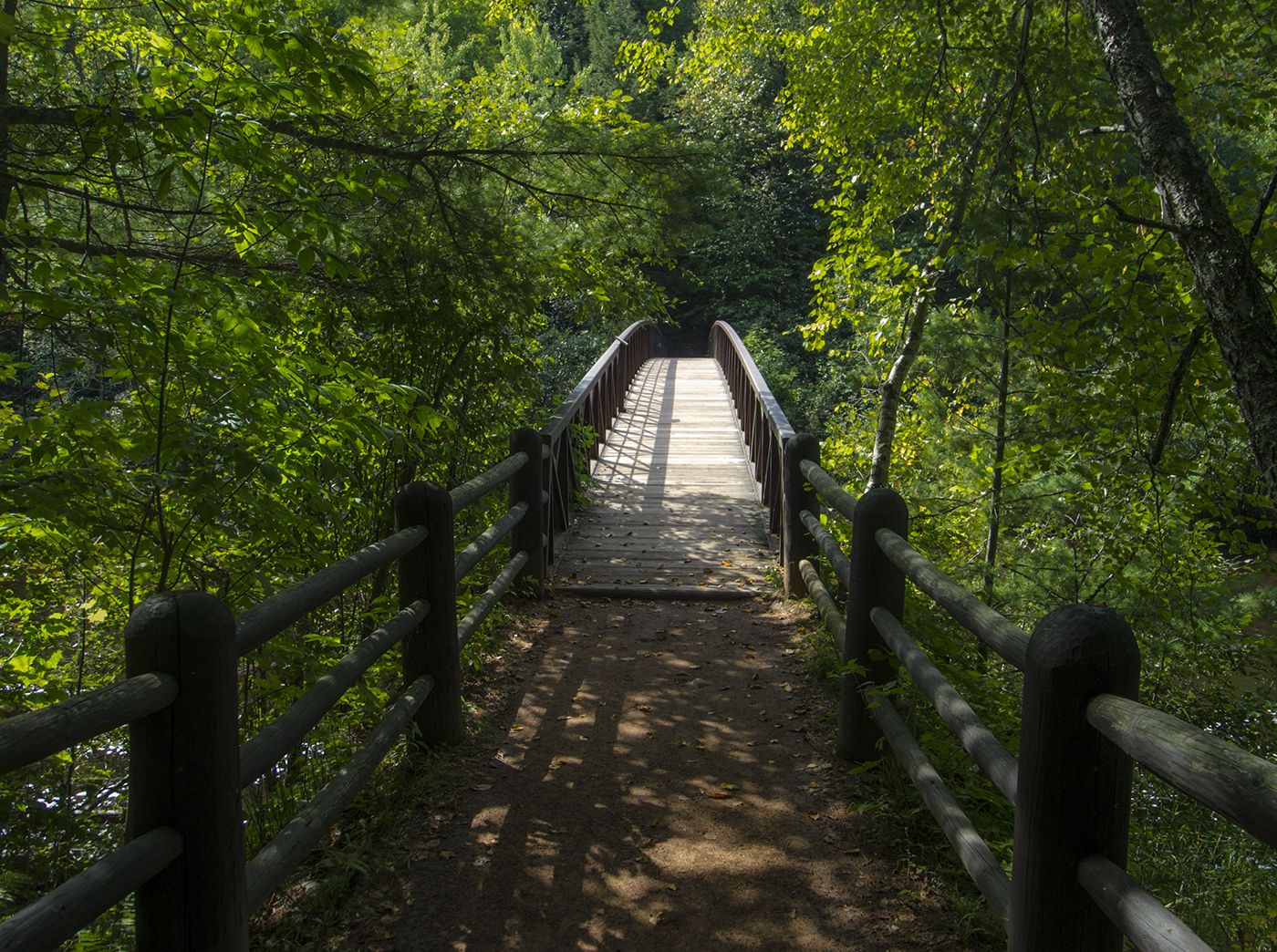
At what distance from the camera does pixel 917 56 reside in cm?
592

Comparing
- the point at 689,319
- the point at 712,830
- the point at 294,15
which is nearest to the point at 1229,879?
the point at 712,830

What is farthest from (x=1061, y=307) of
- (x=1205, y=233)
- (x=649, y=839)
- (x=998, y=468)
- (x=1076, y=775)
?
(x=1076, y=775)

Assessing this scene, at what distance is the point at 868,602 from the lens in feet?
10.8

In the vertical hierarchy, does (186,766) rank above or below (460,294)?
below

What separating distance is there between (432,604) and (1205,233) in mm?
3205

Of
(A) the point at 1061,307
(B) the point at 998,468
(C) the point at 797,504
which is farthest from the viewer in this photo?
(B) the point at 998,468

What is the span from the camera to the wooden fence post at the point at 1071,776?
1.70 m

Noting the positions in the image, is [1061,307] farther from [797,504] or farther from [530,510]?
[530,510]

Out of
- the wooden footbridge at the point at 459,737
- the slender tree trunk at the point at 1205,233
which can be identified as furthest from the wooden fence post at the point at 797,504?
the slender tree trunk at the point at 1205,233

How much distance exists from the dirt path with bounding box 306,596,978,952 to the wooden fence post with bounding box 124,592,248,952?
30.2 inches

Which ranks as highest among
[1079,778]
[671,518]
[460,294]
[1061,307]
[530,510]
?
[1061,307]

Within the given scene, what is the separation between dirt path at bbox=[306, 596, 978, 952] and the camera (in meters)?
2.60

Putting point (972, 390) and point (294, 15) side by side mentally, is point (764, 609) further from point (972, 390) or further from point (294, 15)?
point (294, 15)

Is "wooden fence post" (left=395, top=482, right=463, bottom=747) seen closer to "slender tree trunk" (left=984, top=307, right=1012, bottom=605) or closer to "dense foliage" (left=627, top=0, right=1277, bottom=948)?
"dense foliage" (left=627, top=0, right=1277, bottom=948)
